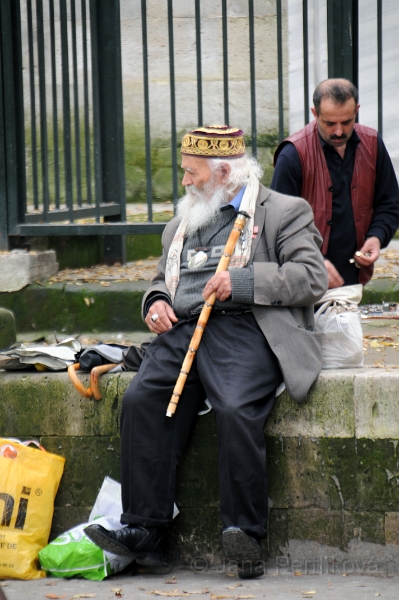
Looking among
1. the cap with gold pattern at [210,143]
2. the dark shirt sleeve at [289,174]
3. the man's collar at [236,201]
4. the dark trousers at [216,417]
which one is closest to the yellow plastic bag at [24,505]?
the dark trousers at [216,417]

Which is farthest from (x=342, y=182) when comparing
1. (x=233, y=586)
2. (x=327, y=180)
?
Answer: (x=233, y=586)

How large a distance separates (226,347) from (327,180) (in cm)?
106

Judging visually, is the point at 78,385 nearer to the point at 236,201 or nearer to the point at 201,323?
the point at 201,323

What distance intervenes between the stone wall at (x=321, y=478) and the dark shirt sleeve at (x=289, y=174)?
95 cm

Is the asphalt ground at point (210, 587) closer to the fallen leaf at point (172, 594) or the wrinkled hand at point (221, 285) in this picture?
the fallen leaf at point (172, 594)

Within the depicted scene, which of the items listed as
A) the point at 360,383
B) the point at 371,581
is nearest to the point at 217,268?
the point at 360,383

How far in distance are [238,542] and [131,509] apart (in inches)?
18.7

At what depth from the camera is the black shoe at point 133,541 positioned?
12.3ft

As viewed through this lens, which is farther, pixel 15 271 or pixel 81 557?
pixel 15 271

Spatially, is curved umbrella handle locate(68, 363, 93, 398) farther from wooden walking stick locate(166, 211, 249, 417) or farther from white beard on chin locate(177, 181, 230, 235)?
white beard on chin locate(177, 181, 230, 235)

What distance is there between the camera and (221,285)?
3770mm

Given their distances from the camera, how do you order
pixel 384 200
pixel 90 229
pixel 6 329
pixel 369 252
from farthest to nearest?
pixel 90 229 → pixel 6 329 → pixel 384 200 → pixel 369 252

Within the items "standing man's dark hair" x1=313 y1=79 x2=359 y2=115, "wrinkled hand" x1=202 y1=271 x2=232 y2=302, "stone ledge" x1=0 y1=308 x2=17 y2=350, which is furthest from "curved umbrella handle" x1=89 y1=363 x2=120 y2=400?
"standing man's dark hair" x1=313 y1=79 x2=359 y2=115

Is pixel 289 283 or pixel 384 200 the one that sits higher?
pixel 384 200
